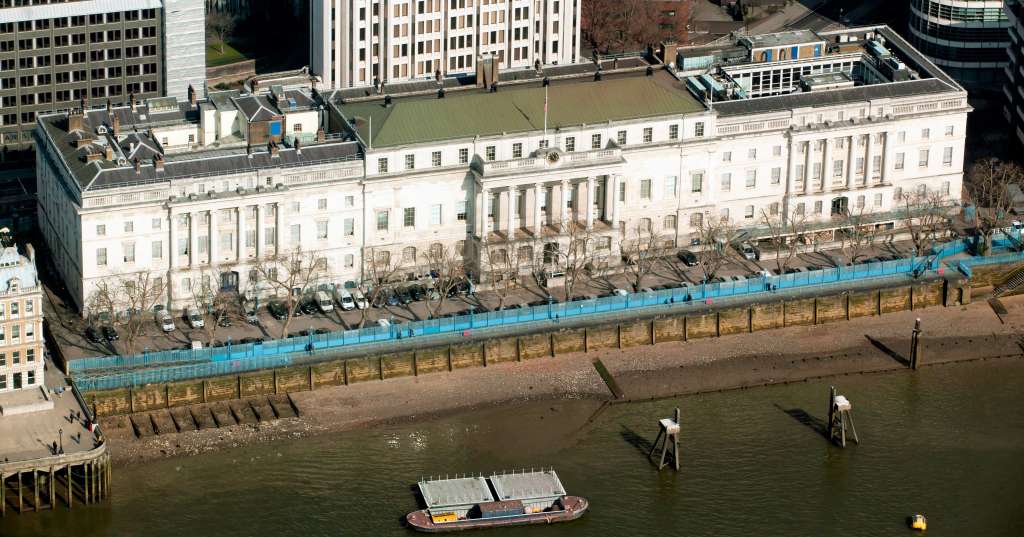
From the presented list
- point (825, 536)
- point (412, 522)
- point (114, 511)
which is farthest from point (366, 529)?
point (825, 536)

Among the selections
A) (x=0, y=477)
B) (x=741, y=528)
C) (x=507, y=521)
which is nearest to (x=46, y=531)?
(x=0, y=477)

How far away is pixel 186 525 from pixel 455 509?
19.9 metres

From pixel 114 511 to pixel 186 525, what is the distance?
19.9ft

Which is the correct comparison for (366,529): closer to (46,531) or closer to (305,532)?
(305,532)

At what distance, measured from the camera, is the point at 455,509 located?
19962 centimetres

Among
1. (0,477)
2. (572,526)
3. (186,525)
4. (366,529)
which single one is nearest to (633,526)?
(572,526)

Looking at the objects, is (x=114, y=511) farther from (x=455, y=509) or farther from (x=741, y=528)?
(x=741, y=528)

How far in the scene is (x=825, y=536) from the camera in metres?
200

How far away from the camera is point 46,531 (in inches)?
7761

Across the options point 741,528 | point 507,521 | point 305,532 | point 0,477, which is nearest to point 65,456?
point 0,477

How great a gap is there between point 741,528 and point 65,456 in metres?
50.6

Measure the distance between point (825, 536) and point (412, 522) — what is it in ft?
101

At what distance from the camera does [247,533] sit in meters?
197

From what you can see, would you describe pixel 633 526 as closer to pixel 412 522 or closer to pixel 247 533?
pixel 412 522
